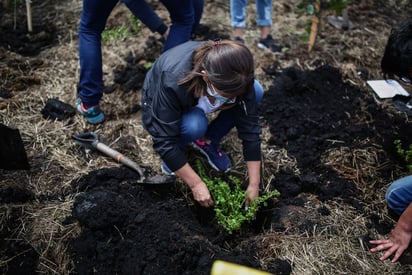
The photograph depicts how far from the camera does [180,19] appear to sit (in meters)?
3.02

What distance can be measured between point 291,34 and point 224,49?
270 cm

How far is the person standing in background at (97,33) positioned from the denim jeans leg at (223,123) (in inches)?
30.6

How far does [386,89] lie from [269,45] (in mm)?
1217

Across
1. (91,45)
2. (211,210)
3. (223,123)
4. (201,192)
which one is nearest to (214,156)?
(223,123)

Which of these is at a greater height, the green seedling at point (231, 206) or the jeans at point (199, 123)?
the jeans at point (199, 123)

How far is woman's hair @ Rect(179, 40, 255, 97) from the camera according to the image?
194cm

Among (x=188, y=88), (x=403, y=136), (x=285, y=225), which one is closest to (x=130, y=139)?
(x=188, y=88)

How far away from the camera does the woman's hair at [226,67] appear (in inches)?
76.5

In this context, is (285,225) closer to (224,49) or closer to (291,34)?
(224,49)

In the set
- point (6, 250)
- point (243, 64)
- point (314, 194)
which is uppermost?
point (243, 64)

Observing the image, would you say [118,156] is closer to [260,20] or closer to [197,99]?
[197,99]

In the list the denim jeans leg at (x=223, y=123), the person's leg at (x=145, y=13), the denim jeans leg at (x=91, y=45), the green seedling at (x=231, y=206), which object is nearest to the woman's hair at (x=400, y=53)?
the denim jeans leg at (x=223, y=123)

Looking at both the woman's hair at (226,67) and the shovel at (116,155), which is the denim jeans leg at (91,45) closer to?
the shovel at (116,155)

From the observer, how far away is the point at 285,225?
2.39 meters
